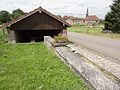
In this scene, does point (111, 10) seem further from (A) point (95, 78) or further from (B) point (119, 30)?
(A) point (95, 78)

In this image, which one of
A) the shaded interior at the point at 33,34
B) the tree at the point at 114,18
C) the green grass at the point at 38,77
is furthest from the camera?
the tree at the point at 114,18

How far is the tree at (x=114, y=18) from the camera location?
40781 millimetres

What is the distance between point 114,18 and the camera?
1618 inches

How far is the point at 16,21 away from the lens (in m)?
23.4

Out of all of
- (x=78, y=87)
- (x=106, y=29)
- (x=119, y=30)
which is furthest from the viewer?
(x=106, y=29)

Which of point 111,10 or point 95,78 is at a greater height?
point 111,10

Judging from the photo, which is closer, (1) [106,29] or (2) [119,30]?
(2) [119,30]

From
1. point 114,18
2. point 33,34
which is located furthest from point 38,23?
point 114,18

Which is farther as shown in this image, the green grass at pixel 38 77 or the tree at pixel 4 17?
the tree at pixel 4 17

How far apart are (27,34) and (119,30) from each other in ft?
63.8

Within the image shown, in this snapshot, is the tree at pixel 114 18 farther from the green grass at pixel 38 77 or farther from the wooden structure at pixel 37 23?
the green grass at pixel 38 77

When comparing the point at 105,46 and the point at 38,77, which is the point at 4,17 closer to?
the point at 105,46

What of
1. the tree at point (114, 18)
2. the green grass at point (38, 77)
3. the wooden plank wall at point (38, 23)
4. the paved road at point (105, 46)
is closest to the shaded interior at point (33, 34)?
the wooden plank wall at point (38, 23)

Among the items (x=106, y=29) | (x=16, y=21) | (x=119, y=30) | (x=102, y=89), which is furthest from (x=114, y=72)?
(x=106, y=29)
